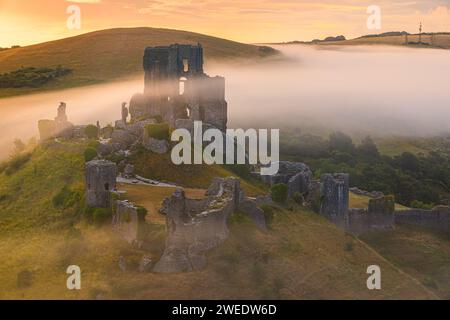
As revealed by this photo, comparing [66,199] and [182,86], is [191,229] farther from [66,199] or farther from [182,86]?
[182,86]

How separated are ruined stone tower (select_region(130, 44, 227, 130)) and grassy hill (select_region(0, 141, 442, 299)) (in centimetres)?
1687

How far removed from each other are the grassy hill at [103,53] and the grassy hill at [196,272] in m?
81.4

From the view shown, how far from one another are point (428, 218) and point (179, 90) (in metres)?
22.8

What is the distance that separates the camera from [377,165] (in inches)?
4254

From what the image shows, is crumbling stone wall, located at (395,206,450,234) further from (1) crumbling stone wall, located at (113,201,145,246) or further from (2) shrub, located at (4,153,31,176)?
(2) shrub, located at (4,153,31,176)

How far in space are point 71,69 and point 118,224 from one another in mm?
101382

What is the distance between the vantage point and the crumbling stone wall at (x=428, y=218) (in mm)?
67438

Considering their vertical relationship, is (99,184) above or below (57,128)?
below

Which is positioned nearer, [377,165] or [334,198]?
[334,198]

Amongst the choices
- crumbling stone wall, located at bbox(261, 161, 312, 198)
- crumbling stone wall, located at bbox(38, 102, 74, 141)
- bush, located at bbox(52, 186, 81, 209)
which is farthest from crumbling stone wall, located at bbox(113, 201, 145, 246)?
crumbling stone wall, located at bbox(38, 102, 74, 141)

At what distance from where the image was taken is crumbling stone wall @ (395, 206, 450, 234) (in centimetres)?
6744

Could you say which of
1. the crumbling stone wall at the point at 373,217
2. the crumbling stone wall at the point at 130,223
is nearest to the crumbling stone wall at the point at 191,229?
the crumbling stone wall at the point at 130,223

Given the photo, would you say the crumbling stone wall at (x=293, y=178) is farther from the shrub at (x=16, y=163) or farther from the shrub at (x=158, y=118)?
Answer: the shrub at (x=16, y=163)

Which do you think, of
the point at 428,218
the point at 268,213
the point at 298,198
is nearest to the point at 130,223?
the point at 268,213
